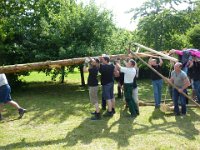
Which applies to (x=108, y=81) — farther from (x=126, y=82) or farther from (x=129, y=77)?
(x=129, y=77)

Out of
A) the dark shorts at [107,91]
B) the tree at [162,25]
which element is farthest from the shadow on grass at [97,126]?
the tree at [162,25]

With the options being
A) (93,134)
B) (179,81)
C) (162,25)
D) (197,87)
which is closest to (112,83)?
(179,81)

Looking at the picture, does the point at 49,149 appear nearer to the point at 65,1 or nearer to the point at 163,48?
the point at 65,1

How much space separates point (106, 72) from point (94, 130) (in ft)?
6.74

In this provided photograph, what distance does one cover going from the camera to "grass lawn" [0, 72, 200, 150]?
7191 millimetres

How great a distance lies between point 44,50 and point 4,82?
19.7 ft

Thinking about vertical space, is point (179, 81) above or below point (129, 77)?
below

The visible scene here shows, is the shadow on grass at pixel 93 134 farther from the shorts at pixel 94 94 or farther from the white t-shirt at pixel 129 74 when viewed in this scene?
the white t-shirt at pixel 129 74

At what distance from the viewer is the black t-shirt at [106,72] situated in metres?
9.67

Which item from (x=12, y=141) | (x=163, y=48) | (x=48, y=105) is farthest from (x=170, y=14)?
(x=12, y=141)

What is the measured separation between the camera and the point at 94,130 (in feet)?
27.4

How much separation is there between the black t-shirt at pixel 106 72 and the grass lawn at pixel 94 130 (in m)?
1.14

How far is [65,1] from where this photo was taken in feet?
58.6

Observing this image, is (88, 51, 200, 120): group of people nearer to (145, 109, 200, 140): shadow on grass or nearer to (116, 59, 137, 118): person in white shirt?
(116, 59, 137, 118): person in white shirt
